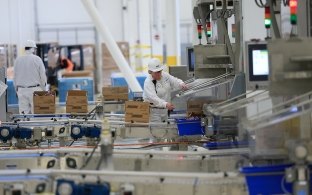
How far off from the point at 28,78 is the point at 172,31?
5.01 m

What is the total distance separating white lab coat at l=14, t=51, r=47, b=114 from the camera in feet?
40.3

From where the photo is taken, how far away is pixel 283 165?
471cm

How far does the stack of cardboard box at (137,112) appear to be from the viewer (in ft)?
25.1

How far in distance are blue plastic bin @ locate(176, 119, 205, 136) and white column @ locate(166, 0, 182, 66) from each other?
8.73 metres

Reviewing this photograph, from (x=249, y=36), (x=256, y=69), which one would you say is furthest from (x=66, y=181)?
(x=249, y=36)

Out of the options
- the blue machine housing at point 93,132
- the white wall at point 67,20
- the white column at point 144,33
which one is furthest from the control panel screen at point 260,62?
the white wall at point 67,20

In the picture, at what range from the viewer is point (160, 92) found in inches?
382

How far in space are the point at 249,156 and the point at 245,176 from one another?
645 millimetres

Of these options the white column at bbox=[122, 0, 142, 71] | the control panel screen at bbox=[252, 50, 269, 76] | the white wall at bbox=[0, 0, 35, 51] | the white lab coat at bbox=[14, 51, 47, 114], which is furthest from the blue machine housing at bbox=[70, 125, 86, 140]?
the white wall at bbox=[0, 0, 35, 51]

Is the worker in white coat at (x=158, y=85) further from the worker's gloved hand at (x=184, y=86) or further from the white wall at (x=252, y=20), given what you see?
the white wall at (x=252, y=20)

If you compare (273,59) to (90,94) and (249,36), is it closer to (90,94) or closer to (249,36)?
(249,36)

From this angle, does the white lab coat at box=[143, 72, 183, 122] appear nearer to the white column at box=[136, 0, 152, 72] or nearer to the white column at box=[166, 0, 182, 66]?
the white column at box=[166, 0, 182, 66]

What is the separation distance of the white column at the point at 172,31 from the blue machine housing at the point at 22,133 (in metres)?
8.64

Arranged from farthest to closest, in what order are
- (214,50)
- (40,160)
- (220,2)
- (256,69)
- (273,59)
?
1. (214,50)
2. (220,2)
3. (256,69)
4. (40,160)
5. (273,59)
